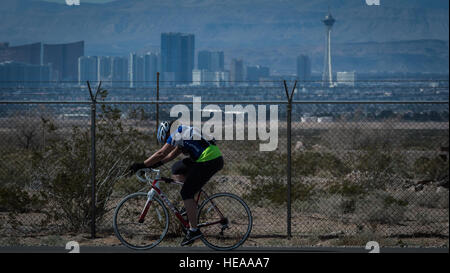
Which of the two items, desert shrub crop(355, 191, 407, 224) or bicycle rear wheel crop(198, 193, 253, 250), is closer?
bicycle rear wheel crop(198, 193, 253, 250)

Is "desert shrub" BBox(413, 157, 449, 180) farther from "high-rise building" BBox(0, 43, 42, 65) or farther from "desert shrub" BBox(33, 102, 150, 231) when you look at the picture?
"high-rise building" BBox(0, 43, 42, 65)

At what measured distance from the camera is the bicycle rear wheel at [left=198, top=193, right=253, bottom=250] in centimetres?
977

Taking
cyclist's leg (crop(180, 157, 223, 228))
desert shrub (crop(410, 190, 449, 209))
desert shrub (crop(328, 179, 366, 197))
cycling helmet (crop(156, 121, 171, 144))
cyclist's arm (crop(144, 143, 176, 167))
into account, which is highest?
cycling helmet (crop(156, 121, 171, 144))

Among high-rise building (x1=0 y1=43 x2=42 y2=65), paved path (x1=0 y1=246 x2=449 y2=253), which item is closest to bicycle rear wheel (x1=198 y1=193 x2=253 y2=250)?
paved path (x1=0 y1=246 x2=449 y2=253)

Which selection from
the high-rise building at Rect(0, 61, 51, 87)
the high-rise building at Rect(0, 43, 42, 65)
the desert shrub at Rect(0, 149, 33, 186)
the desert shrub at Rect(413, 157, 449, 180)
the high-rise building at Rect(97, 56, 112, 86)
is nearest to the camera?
the desert shrub at Rect(0, 149, 33, 186)

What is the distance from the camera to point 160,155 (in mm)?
9461

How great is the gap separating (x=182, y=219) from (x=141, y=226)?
266cm

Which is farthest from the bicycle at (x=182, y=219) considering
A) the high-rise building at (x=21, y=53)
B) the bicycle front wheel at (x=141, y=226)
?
the high-rise building at (x=21, y=53)

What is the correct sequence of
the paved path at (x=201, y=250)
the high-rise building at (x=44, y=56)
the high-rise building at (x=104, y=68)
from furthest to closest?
1. the high-rise building at (x=44, y=56)
2. the high-rise building at (x=104, y=68)
3. the paved path at (x=201, y=250)

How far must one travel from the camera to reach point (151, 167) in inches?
375

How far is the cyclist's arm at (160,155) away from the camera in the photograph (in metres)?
9.43

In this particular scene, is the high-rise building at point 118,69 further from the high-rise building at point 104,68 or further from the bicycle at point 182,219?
the bicycle at point 182,219
